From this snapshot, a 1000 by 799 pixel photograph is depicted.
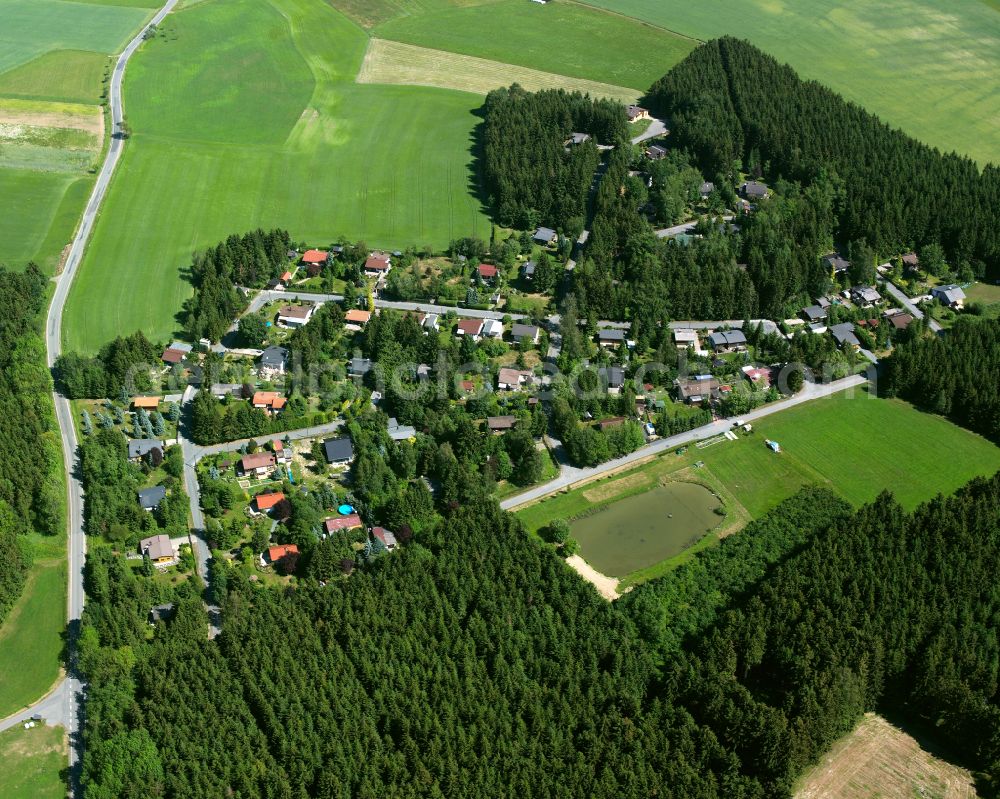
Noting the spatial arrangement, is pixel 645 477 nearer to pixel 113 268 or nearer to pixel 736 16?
pixel 113 268

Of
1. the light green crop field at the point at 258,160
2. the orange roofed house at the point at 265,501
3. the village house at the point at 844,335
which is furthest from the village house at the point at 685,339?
the orange roofed house at the point at 265,501

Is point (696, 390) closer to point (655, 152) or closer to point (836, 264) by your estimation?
point (836, 264)

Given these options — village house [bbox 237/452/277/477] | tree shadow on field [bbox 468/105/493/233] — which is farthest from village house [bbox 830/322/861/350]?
village house [bbox 237/452/277/477]

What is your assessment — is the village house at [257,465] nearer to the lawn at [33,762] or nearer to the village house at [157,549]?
the village house at [157,549]

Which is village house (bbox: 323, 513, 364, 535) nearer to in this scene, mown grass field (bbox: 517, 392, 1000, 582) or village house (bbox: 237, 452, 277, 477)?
village house (bbox: 237, 452, 277, 477)

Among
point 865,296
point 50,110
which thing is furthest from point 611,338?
point 50,110
